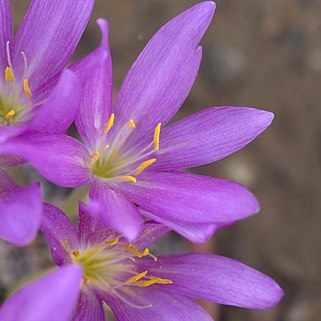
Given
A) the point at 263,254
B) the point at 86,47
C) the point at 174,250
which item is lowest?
the point at 263,254

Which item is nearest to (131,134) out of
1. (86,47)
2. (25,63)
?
(25,63)

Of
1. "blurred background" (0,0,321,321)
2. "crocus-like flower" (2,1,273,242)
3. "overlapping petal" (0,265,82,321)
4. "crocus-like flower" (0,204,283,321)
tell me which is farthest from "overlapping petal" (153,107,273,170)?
"blurred background" (0,0,321,321)

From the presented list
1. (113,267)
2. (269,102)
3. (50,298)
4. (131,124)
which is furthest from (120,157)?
(269,102)

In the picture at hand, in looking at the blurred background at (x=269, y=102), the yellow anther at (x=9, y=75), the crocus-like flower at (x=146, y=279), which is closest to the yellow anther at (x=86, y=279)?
the crocus-like flower at (x=146, y=279)

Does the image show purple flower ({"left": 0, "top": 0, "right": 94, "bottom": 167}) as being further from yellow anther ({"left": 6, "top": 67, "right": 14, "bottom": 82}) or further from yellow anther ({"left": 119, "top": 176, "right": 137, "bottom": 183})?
yellow anther ({"left": 119, "top": 176, "right": 137, "bottom": 183})

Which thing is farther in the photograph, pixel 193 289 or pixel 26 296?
pixel 193 289

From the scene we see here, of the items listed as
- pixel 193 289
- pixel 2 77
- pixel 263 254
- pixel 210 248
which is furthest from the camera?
pixel 263 254

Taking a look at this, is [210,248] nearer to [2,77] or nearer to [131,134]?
[131,134]
